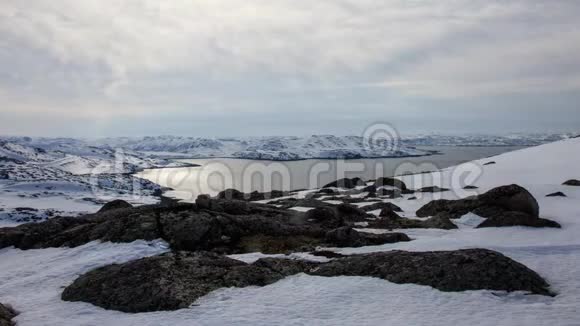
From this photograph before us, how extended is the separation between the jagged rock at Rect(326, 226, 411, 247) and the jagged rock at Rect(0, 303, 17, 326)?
538 inches

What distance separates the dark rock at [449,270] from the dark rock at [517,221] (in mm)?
10447

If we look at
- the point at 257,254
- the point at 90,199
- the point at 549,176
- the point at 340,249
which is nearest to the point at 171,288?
the point at 257,254

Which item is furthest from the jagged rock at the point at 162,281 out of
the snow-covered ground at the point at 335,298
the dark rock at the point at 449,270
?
the dark rock at the point at 449,270

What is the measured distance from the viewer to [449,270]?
13086 mm

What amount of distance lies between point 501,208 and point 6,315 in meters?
27.0

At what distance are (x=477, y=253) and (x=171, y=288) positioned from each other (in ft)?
35.0

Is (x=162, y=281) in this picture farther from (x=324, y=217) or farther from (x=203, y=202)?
(x=324, y=217)

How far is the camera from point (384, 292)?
12656 mm

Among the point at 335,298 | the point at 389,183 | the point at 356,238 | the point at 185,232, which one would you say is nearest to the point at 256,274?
the point at 335,298

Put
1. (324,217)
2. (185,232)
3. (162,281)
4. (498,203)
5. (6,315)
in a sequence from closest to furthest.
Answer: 1. (6,315)
2. (162,281)
3. (185,232)
4. (498,203)
5. (324,217)

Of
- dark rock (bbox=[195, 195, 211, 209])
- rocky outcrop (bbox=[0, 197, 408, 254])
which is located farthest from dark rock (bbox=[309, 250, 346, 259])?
dark rock (bbox=[195, 195, 211, 209])

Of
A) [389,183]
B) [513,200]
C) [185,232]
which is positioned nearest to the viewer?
[185,232]

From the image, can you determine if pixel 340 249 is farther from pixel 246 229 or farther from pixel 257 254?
pixel 246 229

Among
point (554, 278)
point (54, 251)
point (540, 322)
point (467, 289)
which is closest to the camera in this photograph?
point (540, 322)
